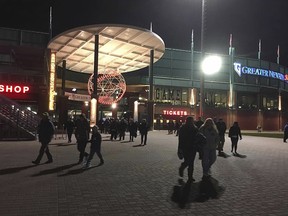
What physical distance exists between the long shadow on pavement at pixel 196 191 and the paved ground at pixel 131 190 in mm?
20

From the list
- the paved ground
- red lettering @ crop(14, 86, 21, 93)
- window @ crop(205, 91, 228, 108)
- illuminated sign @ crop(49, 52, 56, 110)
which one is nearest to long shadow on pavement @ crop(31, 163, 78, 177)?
the paved ground

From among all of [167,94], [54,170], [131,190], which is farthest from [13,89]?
[131,190]

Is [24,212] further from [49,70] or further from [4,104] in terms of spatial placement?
[49,70]

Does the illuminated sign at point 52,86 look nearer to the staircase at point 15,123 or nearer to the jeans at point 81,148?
the staircase at point 15,123

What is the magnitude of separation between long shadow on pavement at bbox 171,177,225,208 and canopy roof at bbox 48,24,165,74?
83.7ft

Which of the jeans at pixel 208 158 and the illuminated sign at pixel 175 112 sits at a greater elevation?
the illuminated sign at pixel 175 112

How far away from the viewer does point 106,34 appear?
114ft

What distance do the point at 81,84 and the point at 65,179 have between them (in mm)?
46469

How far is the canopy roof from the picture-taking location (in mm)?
33688

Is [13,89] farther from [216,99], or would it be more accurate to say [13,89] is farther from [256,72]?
[256,72]

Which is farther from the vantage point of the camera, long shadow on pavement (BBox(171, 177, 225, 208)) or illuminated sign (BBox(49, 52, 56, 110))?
illuminated sign (BBox(49, 52, 56, 110))

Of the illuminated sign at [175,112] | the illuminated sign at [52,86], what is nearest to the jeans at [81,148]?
the illuminated sign at [52,86]

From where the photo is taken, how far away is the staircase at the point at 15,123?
21438 mm

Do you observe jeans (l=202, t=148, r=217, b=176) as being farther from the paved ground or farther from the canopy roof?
the canopy roof
